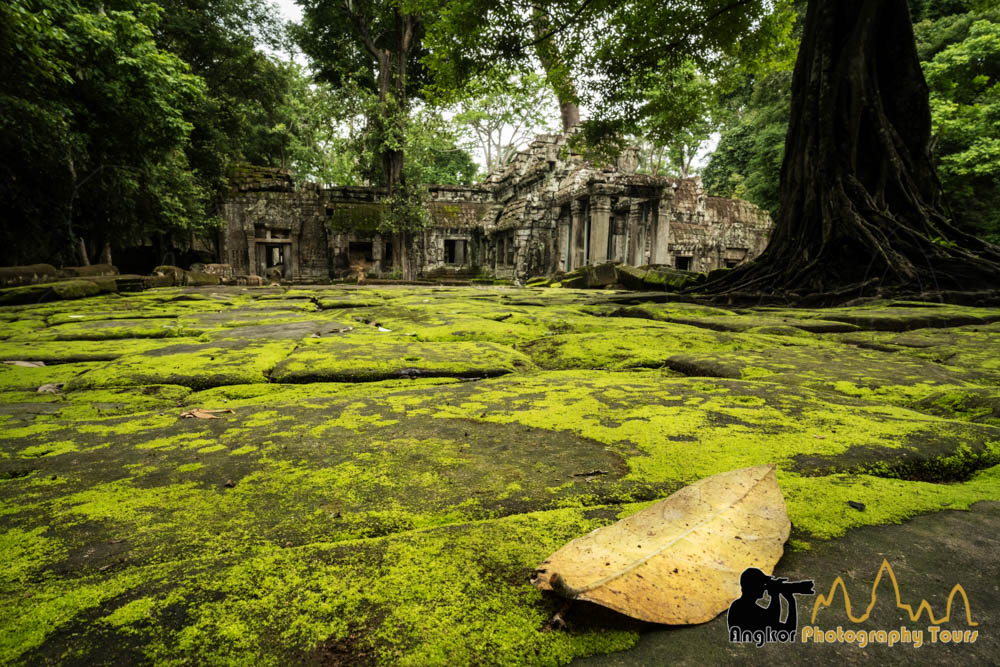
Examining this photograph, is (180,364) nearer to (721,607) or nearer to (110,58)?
(721,607)

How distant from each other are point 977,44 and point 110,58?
71.4ft

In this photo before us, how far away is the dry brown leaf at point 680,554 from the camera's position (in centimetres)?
46

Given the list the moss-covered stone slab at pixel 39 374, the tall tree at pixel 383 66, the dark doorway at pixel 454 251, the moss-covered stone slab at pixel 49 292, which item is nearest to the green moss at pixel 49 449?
the moss-covered stone slab at pixel 39 374

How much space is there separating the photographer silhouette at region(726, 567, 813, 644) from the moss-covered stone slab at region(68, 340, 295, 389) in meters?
1.52

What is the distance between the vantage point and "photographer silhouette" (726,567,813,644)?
460 mm

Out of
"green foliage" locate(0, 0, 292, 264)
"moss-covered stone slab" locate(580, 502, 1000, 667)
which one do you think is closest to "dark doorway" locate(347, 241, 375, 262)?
"green foliage" locate(0, 0, 292, 264)

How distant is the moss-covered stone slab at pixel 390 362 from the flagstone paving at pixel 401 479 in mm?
11

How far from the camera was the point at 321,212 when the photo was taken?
1994 centimetres

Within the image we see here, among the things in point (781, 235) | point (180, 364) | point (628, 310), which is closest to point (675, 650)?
point (180, 364)

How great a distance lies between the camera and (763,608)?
1.56ft

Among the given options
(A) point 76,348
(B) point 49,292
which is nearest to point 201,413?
(A) point 76,348

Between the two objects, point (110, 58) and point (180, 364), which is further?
point (110, 58)

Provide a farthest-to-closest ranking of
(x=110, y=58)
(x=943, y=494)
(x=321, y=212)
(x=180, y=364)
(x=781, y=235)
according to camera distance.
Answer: (x=321, y=212)
(x=110, y=58)
(x=781, y=235)
(x=180, y=364)
(x=943, y=494)

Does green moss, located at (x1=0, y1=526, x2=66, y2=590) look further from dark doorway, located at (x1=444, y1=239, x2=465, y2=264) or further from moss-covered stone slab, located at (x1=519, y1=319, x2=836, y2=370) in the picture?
dark doorway, located at (x1=444, y1=239, x2=465, y2=264)
